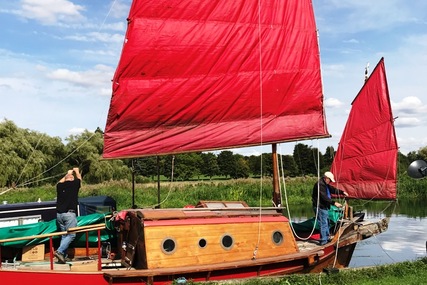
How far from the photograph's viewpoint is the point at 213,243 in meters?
10.8

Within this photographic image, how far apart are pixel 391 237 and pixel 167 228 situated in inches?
564

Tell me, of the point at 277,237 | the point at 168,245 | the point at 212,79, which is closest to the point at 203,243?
the point at 168,245

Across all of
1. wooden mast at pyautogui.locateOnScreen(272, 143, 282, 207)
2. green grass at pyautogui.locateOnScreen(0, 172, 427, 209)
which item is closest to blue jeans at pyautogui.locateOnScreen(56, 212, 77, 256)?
wooden mast at pyautogui.locateOnScreen(272, 143, 282, 207)

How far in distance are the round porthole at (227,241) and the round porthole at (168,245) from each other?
48.8 inches

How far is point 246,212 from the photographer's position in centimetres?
1155

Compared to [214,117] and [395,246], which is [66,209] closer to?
[214,117]

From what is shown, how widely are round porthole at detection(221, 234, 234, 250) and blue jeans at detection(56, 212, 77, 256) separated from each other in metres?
3.68

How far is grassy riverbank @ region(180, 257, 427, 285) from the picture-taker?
1065 centimetres

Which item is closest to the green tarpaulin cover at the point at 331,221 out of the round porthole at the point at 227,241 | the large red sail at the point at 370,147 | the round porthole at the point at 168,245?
the round porthole at the point at 227,241

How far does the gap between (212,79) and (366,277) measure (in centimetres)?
678

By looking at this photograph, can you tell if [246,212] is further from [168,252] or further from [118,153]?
[118,153]

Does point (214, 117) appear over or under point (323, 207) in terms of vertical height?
over

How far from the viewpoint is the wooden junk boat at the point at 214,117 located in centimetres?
1066

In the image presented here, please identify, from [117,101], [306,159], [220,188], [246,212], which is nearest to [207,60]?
[117,101]
